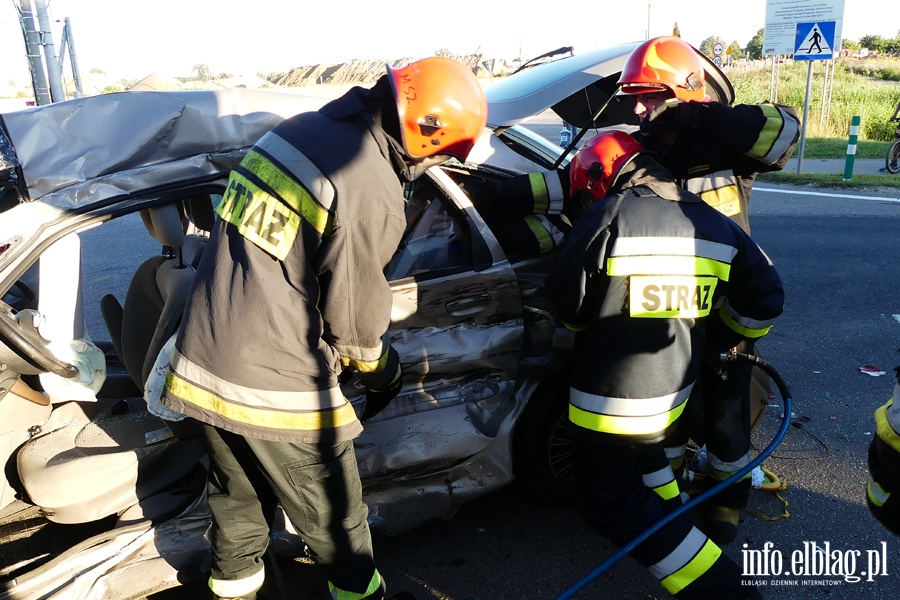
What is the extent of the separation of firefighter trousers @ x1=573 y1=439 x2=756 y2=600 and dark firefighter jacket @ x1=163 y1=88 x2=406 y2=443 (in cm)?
89

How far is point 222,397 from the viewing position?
202 cm

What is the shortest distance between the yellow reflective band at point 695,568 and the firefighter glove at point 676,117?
5.17 ft

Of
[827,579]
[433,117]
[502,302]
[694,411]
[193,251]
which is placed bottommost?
[827,579]

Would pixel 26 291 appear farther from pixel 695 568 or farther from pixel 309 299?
pixel 695 568

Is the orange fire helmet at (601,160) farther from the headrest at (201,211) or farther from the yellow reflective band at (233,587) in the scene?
the yellow reflective band at (233,587)

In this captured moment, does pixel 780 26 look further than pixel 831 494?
Yes

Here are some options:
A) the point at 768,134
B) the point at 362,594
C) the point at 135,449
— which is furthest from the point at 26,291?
the point at 768,134

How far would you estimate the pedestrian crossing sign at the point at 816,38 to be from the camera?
34.8 feet

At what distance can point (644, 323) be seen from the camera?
7.34 ft

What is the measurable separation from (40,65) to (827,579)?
9.13 meters

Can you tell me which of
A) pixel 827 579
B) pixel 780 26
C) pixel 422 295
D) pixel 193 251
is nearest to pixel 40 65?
pixel 193 251

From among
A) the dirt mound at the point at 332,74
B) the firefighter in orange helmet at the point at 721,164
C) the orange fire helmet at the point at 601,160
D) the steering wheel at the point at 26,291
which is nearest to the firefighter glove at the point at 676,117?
the firefighter in orange helmet at the point at 721,164

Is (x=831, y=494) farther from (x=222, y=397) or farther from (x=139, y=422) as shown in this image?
(x=139, y=422)

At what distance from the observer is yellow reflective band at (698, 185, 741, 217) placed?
10.1ft
